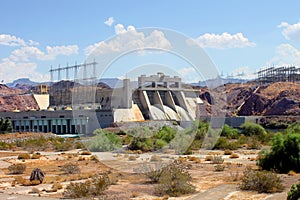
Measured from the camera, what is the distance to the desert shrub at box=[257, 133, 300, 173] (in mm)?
21922

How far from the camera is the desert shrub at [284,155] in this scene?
71.9ft

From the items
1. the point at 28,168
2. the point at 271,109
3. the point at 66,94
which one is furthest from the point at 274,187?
the point at 66,94

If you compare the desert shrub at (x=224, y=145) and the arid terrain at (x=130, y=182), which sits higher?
the desert shrub at (x=224, y=145)

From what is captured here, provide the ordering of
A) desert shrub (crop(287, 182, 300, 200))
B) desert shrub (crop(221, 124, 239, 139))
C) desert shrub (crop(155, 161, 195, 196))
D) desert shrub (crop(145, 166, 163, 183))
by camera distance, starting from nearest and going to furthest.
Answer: desert shrub (crop(287, 182, 300, 200))
desert shrub (crop(155, 161, 195, 196))
desert shrub (crop(145, 166, 163, 183))
desert shrub (crop(221, 124, 239, 139))

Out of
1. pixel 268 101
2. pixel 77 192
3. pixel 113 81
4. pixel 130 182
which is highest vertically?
pixel 113 81

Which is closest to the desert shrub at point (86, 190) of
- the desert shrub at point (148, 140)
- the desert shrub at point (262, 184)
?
the desert shrub at point (262, 184)

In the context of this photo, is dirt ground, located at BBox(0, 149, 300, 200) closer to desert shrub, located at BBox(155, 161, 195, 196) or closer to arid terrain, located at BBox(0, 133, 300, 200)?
arid terrain, located at BBox(0, 133, 300, 200)

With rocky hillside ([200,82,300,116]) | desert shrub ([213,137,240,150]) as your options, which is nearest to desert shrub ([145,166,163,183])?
desert shrub ([213,137,240,150])

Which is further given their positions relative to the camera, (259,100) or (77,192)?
(259,100)

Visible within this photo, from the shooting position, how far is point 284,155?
22.4m

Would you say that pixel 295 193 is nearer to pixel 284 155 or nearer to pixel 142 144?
pixel 284 155

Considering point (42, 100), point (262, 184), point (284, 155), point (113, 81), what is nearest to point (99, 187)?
point (262, 184)

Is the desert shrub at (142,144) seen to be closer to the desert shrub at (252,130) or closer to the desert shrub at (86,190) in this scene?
the desert shrub at (86,190)

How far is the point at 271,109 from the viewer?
Result: 337ft
